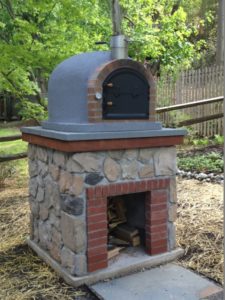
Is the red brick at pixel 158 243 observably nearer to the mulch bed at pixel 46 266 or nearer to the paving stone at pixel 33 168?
the mulch bed at pixel 46 266

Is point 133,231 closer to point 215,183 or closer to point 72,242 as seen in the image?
point 72,242

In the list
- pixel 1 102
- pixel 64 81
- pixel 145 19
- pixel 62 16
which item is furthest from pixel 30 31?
pixel 1 102

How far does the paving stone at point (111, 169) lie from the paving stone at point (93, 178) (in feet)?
0.22

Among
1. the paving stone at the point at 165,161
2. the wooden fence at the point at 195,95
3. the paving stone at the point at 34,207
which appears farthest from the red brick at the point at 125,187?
the wooden fence at the point at 195,95

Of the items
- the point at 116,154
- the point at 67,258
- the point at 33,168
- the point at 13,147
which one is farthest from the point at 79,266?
the point at 13,147

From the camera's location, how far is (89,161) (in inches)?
116

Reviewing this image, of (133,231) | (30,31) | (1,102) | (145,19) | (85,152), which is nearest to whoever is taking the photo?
(85,152)

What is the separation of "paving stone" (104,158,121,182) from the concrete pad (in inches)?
33.3

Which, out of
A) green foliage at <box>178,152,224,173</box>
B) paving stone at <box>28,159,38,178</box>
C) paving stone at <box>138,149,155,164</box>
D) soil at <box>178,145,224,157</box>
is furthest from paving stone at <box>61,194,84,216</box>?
soil at <box>178,145,224,157</box>

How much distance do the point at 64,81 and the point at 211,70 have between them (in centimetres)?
769

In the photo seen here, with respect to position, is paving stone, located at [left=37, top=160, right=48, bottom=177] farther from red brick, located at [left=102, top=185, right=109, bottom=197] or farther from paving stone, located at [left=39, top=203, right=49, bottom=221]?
red brick, located at [left=102, top=185, right=109, bottom=197]

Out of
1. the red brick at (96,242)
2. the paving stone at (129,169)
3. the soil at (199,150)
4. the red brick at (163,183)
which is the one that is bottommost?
the red brick at (96,242)

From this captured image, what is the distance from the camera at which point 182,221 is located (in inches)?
166

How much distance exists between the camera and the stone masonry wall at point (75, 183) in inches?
116
